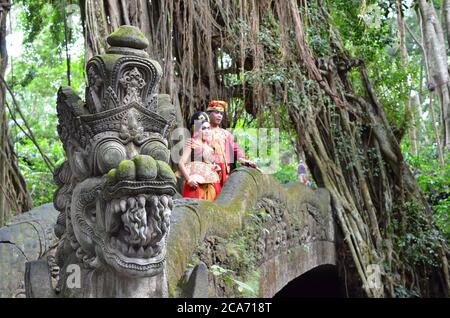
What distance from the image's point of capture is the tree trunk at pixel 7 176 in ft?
22.5

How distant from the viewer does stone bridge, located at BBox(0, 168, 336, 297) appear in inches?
189

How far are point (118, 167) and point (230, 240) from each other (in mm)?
2085

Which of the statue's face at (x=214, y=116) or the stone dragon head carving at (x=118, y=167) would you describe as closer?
the stone dragon head carving at (x=118, y=167)

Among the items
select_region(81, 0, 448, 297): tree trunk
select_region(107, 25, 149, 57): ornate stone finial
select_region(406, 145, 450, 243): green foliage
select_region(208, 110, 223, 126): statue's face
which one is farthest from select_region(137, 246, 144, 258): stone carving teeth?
select_region(406, 145, 450, 243): green foliage

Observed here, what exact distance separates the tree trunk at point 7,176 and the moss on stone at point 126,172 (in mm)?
3015

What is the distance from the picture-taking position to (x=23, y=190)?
7.18 m

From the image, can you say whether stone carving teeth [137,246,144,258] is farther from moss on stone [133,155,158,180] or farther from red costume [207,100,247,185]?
red costume [207,100,247,185]

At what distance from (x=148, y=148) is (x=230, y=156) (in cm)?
299

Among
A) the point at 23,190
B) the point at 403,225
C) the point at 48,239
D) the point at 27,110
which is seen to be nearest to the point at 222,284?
the point at 48,239

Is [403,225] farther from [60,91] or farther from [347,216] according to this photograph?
[60,91]

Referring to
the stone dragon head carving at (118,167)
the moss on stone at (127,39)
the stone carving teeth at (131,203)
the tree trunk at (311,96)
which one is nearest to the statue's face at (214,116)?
the tree trunk at (311,96)

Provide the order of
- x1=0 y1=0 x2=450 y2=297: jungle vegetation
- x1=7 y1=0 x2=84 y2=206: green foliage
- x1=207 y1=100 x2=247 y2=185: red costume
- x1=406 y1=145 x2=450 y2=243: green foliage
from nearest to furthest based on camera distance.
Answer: x1=207 y1=100 x2=247 y2=185: red costume, x1=0 y1=0 x2=450 y2=297: jungle vegetation, x1=406 y1=145 x2=450 y2=243: green foliage, x1=7 y1=0 x2=84 y2=206: green foliage

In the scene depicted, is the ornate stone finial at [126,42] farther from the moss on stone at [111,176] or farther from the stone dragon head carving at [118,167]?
the moss on stone at [111,176]

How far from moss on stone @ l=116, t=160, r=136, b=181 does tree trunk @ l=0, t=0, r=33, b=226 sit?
3.02 meters
